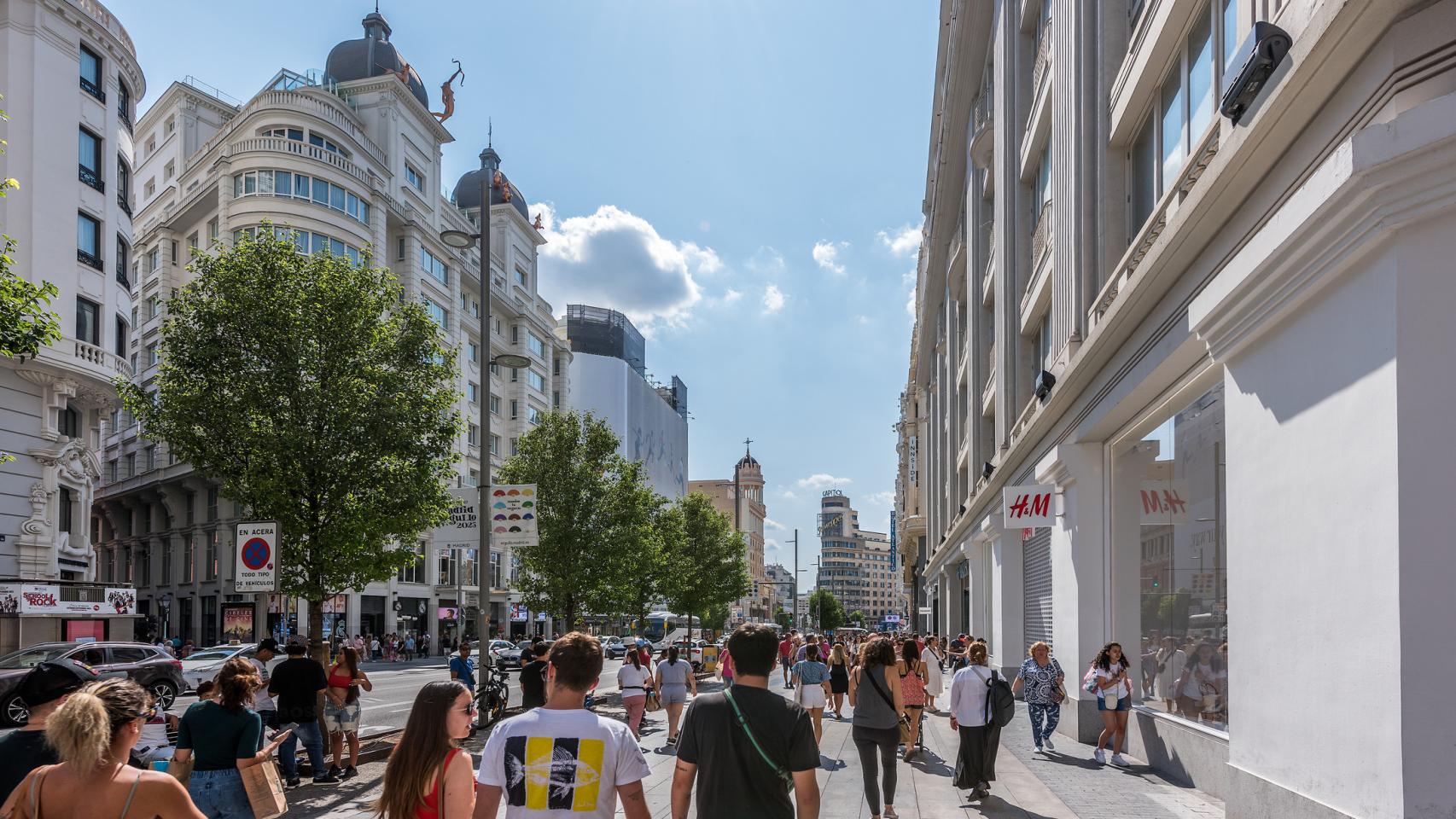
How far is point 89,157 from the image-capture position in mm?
33281

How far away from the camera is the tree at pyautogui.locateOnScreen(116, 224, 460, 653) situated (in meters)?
14.9

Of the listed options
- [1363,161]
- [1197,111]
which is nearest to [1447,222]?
[1363,161]

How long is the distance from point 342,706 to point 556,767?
8.81 meters

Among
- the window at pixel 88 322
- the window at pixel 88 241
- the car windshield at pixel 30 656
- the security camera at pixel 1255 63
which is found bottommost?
the car windshield at pixel 30 656

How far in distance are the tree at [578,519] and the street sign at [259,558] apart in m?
17.5

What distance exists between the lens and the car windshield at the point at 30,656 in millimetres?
21609

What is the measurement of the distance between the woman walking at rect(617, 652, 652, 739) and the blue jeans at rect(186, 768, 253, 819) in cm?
916

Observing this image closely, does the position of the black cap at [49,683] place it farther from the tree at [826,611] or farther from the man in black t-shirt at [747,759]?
the tree at [826,611]

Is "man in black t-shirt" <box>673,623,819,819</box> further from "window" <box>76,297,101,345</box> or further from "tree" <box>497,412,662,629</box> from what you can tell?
"window" <box>76,297,101,345</box>

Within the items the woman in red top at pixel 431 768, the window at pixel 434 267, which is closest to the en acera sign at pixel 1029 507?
the woman in red top at pixel 431 768

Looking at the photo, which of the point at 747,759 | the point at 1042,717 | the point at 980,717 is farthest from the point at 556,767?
Result: the point at 1042,717

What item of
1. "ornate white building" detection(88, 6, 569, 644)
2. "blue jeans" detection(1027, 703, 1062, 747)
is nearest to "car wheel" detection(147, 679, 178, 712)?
"ornate white building" detection(88, 6, 569, 644)

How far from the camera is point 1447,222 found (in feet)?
18.4

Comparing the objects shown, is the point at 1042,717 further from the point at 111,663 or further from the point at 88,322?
the point at 88,322
